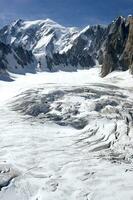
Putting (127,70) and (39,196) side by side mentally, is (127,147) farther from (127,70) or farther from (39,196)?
(127,70)

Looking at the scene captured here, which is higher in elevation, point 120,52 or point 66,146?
point 120,52

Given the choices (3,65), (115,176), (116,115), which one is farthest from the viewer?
(3,65)

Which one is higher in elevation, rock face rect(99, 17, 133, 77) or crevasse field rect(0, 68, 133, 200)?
rock face rect(99, 17, 133, 77)

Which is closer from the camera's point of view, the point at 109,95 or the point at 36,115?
the point at 36,115

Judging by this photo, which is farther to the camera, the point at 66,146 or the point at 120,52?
the point at 120,52

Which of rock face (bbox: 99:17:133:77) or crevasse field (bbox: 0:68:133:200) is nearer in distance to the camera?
crevasse field (bbox: 0:68:133:200)

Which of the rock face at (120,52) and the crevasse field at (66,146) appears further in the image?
the rock face at (120,52)

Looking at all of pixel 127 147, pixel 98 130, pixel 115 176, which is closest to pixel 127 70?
pixel 98 130

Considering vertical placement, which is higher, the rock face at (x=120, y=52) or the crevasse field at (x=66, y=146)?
Result: the rock face at (x=120, y=52)
